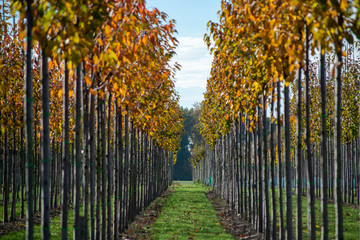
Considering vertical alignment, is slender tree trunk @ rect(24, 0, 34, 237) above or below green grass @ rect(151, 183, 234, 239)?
above

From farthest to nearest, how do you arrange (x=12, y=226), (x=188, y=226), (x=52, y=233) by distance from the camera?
(x=188, y=226), (x=12, y=226), (x=52, y=233)

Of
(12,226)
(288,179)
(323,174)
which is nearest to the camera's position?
(323,174)

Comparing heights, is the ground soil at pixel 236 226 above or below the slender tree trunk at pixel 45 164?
below

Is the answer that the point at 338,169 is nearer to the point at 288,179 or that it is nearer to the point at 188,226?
the point at 288,179

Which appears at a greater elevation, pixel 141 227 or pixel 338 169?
pixel 338 169

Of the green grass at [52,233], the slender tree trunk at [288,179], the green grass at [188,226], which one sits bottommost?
the green grass at [188,226]

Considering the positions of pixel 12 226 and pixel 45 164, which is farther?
pixel 12 226

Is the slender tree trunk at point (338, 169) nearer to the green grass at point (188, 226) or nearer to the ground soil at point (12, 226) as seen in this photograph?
the green grass at point (188, 226)

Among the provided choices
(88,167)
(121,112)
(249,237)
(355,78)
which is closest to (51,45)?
(88,167)

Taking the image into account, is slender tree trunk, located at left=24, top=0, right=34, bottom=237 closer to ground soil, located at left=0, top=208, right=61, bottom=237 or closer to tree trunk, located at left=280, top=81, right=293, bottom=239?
tree trunk, located at left=280, top=81, right=293, bottom=239

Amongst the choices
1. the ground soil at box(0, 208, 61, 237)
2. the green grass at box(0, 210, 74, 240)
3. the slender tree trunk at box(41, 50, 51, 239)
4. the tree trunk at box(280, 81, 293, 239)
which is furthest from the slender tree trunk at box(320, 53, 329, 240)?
the ground soil at box(0, 208, 61, 237)

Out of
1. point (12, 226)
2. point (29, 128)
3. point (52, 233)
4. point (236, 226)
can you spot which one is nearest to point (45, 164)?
point (29, 128)

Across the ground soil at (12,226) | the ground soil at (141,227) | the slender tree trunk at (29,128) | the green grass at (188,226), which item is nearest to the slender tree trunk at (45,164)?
the slender tree trunk at (29,128)

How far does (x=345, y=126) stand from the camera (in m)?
22.7
